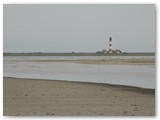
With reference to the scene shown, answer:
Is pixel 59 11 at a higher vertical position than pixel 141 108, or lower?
higher

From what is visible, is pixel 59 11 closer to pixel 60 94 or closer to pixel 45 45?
pixel 45 45

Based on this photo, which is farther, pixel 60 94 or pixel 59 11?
pixel 60 94

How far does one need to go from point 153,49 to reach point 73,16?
148 centimetres

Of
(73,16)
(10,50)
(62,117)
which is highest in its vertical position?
(73,16)

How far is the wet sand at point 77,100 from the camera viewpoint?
582 cm

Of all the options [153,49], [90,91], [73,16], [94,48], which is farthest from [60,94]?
[153,49]

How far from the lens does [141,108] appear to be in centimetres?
595

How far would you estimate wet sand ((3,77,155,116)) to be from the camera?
5.82m

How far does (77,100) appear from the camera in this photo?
6.45 metres

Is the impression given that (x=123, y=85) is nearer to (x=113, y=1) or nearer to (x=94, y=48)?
(x=94, y=48)

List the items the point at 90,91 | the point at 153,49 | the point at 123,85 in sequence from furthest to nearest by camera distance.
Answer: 1. the point at 123,85
2. the point at 90,91
3. the point at 153,49

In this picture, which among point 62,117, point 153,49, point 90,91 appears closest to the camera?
point 62,117

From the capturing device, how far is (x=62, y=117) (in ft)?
18.7

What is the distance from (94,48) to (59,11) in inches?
36.3
